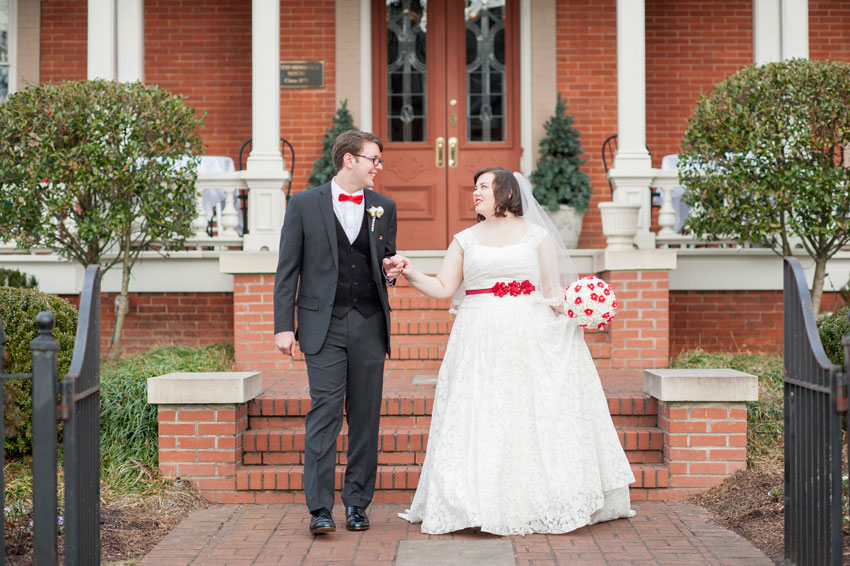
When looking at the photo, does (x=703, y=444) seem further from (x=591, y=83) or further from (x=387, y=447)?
(x=591, y=83)

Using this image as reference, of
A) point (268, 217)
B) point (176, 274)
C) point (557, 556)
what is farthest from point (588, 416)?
point (176, 274)

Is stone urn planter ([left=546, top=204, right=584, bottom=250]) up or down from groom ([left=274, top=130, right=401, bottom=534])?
up

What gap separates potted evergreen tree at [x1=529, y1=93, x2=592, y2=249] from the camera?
31.7 ft

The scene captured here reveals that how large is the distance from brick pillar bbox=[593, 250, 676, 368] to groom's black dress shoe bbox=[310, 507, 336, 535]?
3354 millimetres

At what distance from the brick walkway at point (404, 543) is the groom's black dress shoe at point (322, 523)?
5 centimetres

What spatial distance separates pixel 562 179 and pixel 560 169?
0.13m

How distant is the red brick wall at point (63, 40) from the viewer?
10609mm

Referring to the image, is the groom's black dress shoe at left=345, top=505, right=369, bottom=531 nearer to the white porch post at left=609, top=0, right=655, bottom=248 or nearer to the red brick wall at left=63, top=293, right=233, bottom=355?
the red brick wall at left=63, top=293, right=233, bottom=355

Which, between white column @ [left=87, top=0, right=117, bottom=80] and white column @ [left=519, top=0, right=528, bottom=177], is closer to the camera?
white column @ [left=87, top=0, right=117, bottom=80]

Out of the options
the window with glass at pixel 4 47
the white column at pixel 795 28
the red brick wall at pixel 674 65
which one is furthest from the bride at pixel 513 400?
the window with glass at pixel 4 47

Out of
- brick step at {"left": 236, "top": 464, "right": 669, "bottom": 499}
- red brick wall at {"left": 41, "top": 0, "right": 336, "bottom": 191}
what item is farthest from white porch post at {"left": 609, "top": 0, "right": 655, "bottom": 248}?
red brick wall at {"left": 41, "top": 0, "right": 336, "bottom": 191}

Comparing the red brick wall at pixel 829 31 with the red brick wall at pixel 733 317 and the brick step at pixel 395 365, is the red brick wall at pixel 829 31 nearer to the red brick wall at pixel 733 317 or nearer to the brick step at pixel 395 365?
the red brick wall at pixel 733 317

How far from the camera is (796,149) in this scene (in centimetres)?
713

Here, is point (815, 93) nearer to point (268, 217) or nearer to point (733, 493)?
point (733, 493)
